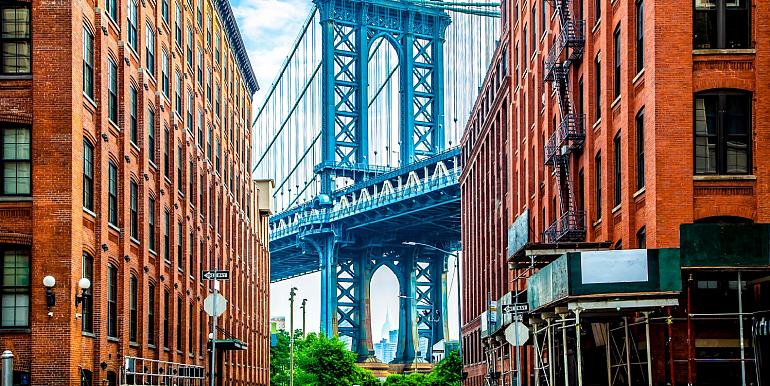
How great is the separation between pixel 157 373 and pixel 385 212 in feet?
303

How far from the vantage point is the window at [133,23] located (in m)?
42.3

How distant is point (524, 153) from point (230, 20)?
24.9 m

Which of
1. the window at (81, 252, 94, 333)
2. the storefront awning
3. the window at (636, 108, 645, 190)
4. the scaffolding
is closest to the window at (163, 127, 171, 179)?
the scaffolding

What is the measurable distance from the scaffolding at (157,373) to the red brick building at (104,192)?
0.34 feet

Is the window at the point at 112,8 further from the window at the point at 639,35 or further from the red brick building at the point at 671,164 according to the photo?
the window at the point at 639,35

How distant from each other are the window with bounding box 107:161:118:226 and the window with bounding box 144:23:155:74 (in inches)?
288

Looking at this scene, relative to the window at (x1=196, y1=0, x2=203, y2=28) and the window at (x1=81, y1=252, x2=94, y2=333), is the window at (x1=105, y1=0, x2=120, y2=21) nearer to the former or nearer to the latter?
the window at (x1=81, y1=252, x2=94, y2=333)

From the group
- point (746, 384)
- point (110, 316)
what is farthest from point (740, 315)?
point (110, 316)

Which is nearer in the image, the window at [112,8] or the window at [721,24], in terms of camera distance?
the window at [721,24]

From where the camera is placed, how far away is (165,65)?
5053cm

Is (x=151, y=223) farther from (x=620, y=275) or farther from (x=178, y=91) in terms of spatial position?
(x=620, y=275)

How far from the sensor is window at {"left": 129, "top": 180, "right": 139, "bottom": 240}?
1660 inches

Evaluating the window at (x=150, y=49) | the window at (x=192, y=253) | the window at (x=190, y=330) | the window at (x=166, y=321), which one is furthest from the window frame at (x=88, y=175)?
the window at (x=192, y=253)

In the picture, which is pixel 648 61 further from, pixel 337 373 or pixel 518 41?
pixel 337 373
